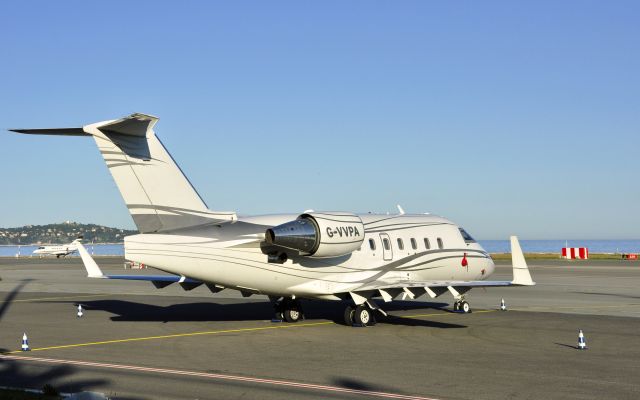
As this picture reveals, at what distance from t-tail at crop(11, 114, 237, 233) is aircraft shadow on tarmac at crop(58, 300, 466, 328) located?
6379 mm

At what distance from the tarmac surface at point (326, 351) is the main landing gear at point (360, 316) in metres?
0.60

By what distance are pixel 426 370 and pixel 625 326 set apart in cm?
1067

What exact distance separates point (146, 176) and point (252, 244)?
135 inches

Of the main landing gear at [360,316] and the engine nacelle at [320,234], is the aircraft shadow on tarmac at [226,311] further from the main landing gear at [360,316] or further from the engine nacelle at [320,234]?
the engine nacelle at [320,234]

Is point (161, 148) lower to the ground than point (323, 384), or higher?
higher

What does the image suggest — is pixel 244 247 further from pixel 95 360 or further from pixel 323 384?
pixel 323 384

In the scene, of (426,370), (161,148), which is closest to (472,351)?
(426,370)

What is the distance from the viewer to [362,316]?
23.2 meters

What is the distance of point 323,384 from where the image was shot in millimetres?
13656

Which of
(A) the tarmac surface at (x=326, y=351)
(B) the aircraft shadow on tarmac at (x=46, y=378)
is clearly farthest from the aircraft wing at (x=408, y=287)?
(B) the aircraft shadow on tarmac at (x=46, y=378)

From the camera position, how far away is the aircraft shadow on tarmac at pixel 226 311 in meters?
25.5

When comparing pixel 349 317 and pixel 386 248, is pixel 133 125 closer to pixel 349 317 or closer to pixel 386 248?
pixel 349 317

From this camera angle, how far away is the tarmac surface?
13.4 metres

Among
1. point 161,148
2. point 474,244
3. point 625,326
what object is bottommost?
point 625,326
